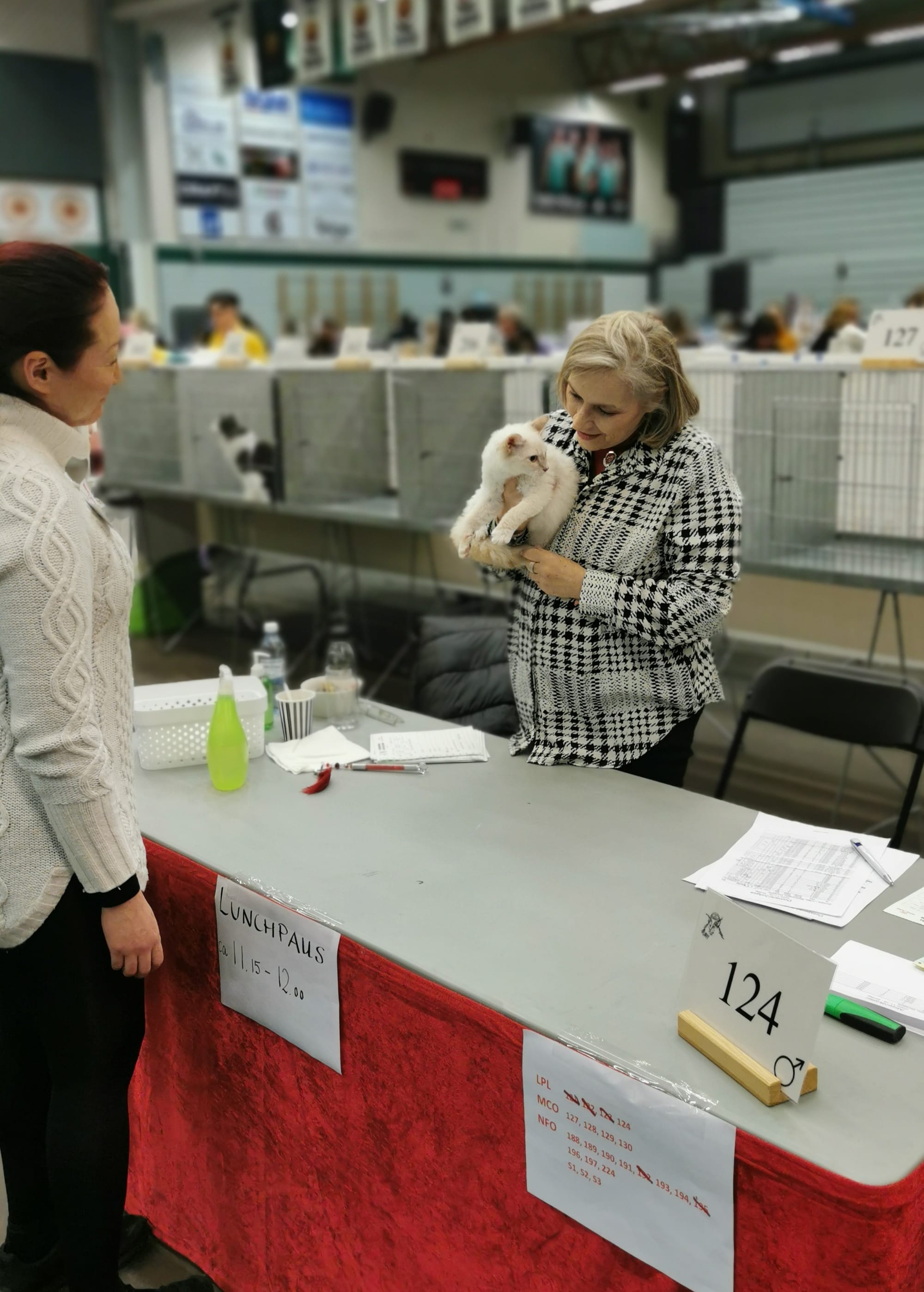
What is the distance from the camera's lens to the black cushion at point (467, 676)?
2.70 metres

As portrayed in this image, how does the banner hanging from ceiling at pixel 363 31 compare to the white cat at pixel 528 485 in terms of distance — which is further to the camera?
the banner hanging from ceiling at pixel 363 31

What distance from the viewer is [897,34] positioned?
1122 centimetres

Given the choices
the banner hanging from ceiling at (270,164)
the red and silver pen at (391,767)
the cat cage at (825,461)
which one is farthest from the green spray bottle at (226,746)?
the banner hanging from ceiling at (270,164)

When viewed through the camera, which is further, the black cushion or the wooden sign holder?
the black cushion

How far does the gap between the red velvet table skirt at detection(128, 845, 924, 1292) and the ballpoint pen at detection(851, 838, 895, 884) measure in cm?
57

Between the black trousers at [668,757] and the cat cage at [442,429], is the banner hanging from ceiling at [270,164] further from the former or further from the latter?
the black trousers at [668,757]

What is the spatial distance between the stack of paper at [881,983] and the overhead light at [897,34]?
39.0 ft

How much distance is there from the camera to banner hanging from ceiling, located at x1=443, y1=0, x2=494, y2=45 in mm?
7961

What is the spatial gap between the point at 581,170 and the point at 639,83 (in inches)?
49.5

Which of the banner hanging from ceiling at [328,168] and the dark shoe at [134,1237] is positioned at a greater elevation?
the banner hanging from ceiling at [328,168]

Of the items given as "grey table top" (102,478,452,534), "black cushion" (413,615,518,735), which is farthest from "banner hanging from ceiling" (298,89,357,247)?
"black cushion" (413,615,518,735)

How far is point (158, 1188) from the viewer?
6.17 ft

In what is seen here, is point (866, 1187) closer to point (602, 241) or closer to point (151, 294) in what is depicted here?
point (151, 294)

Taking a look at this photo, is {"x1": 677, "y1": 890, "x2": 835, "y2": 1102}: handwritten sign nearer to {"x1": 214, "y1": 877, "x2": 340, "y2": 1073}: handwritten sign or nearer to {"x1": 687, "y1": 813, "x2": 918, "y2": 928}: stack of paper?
{"x1": 687, "y1": 813, "x2": 918, "y2": 928}: stack of paper
